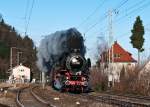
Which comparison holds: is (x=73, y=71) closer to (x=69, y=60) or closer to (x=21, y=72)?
(x=69, y=60)

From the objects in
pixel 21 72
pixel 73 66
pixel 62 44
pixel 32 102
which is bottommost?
pixel 32 102

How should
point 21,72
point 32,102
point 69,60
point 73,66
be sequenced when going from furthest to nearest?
point 21,72
point 73,66
point 69,60
point 32,102

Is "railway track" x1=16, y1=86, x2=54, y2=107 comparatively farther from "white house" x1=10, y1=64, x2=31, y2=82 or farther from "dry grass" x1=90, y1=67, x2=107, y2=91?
"white house" x1=10, y1=64, x2=31, y2=82

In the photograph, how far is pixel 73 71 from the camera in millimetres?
39625

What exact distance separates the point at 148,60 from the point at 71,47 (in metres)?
14.1

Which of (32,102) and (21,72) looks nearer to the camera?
(32,102)

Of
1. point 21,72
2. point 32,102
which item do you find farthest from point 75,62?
point 21,72

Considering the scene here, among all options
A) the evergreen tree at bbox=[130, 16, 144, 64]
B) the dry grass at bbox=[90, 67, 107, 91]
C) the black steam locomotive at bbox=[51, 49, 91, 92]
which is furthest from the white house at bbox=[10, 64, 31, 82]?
the black steam locomotive at bbox=[51, 49, 91, 92]

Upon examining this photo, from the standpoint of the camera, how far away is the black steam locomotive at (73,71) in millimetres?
39219

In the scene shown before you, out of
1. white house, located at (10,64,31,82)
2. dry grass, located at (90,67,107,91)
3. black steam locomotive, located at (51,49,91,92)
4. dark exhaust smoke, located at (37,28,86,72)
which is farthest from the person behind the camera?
white house, located at (10,64,31,82)

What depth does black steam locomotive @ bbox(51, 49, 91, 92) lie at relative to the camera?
129 ft

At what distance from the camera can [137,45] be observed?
92.0 metres

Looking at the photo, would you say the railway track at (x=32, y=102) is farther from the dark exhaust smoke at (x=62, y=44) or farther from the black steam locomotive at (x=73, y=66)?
the dark exhaust smoke at (x=62, y=44)

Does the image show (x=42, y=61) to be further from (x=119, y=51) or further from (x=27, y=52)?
(x=27, y=52)
